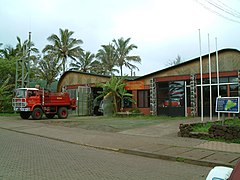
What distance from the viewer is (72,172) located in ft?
23.8

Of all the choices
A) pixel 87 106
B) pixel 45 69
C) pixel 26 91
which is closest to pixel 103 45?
pixel 45 69

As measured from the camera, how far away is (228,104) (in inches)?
499

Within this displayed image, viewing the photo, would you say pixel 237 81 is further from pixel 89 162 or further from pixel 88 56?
pixel 88 56

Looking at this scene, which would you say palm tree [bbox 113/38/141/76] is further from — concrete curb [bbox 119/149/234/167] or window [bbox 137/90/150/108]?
concrete curb [bbox 119/149/234/167]

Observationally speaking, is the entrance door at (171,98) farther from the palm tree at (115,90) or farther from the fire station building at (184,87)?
the palm tree at (115,90)

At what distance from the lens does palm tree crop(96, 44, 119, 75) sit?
5009 centimetres

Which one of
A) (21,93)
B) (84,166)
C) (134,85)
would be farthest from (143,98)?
(84,166)

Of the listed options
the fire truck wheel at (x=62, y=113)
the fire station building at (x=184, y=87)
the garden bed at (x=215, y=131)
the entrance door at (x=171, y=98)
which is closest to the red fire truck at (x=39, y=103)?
the fire truck wheel at (x=62, y=113)

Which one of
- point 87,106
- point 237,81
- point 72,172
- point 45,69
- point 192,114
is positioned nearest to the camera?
point 72,172

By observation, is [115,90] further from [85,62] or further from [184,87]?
[85,62]

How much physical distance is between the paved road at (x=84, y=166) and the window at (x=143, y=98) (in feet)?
56.2

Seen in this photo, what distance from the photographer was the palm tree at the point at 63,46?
46.4 m

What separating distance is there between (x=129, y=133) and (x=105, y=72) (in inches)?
1426

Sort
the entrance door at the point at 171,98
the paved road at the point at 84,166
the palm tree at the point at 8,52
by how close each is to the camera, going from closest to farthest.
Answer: the paved road at the point at 84,166 → the entrance door at the point at 171,98 → the palm tree at the point at 8,52
